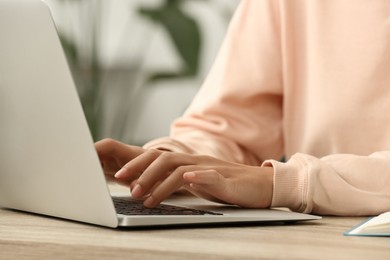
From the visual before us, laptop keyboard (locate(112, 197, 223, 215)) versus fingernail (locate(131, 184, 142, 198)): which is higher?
fingernail (locate(131, 184, 142, 198))

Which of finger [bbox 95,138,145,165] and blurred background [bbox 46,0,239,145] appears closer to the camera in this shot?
finger [bbox 95,138,145,165]

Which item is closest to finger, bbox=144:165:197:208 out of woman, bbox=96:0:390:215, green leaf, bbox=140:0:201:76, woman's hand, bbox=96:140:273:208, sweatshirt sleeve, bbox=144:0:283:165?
woman's hand, bbox=96:140:273:208

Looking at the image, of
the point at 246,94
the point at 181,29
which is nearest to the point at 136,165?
the point at 246,94

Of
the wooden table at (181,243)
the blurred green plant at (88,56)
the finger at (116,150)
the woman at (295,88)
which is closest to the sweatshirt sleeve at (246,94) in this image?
the woman at (295,88)

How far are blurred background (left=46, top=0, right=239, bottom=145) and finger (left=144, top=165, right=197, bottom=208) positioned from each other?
73.0 inches

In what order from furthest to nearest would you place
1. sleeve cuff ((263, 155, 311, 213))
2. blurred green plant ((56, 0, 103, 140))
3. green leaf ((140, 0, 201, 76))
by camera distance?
1. blurred green plant ((56, 0, 103, 140))
2. green leaf ((140, 0, 201, 76))
3. sleeve cuff ((263, 155, 311, 213))

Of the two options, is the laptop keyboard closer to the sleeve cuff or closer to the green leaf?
the sleeve cuff

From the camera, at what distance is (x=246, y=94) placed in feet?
4.43

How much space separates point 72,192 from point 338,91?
675 millimetres

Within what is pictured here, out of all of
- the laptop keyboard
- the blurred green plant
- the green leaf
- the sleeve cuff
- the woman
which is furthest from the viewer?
the blurred green plant

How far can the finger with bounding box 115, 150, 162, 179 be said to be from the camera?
83 cm

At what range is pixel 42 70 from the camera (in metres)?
0.69

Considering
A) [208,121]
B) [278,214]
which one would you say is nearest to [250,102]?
[208,121]

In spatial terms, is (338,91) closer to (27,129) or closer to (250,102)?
(250,102)
